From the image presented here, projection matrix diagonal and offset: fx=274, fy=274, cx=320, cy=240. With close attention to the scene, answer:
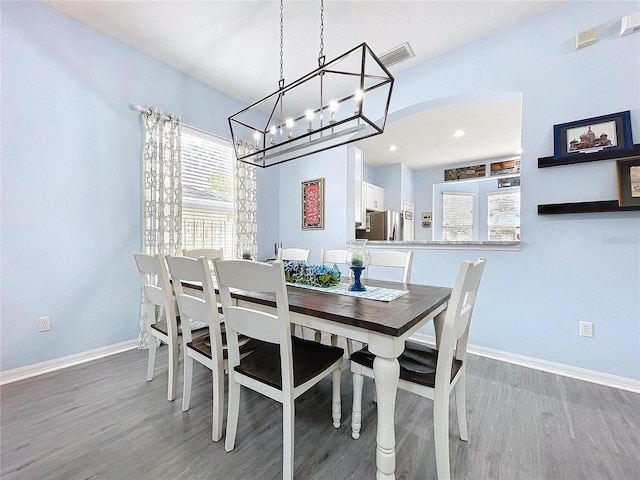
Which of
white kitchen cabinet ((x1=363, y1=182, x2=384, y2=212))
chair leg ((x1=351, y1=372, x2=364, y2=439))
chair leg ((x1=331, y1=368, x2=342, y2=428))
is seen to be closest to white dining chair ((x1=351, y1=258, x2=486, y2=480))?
chair leg ((x1=351, y1=372, x2=364, y2=439))

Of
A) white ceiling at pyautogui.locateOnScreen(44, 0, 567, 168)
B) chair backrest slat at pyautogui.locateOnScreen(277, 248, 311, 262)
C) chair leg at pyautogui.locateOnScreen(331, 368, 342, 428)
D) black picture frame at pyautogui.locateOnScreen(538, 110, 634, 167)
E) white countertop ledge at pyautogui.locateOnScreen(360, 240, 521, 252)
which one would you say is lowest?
chair leg at pyautogui.locateOnScreen(331, 368, 342, 428)

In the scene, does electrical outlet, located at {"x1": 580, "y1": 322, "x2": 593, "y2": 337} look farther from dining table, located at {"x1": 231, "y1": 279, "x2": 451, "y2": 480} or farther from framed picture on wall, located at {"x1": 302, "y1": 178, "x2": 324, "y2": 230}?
framed picture on wall, located at {"x1": 302, "y1": 178, "x2": 324, "y2": 230}

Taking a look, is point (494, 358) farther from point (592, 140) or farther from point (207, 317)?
point (207, 317)

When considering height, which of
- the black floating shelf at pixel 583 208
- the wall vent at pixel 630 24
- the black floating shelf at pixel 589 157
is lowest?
the black floating shelf at pixel 583 208

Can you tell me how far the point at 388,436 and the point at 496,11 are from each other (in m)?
3.22

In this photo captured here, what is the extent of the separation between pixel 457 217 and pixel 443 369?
5.93 meters

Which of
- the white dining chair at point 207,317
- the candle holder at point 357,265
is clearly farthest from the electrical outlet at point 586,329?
the white dining chair at point 207,317

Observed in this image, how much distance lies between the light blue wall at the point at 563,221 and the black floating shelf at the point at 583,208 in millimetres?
66

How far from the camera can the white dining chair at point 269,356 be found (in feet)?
3.74

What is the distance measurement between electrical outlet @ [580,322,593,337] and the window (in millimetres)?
3659

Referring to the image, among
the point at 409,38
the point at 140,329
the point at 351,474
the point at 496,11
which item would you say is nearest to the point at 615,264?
the point at 496,11

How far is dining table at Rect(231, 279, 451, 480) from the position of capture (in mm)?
1099

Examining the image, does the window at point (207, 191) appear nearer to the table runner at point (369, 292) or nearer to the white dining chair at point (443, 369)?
the table runner at point (369, 292)

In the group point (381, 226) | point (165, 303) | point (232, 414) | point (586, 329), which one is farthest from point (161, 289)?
point (381, 226)
